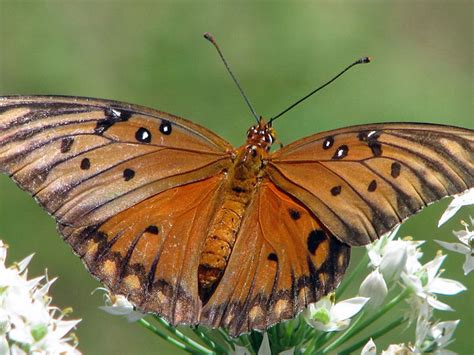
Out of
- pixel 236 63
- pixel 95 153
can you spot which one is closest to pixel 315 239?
pixel 95 153

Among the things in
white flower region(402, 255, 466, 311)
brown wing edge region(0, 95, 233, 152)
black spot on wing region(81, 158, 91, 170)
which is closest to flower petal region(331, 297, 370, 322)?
white flower region(402, 255, 466, 311)

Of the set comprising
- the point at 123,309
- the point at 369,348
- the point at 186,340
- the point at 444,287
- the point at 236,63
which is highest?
the point at 236,63

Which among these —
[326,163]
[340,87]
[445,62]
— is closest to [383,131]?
[326,163]

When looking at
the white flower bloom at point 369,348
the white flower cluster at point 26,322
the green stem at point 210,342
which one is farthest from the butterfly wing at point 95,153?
Answer: the white flower bloom at point 369,348

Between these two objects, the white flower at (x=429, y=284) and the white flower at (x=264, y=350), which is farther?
the white flower at (x=429, y=284)

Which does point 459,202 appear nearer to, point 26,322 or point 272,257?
point 272,257

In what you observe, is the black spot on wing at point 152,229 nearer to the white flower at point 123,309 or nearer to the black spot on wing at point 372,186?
the white flower at point 123,309

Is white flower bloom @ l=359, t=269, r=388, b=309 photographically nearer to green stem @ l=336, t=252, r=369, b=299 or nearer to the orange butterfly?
green stem @ l=336, t=252, r=369, b=299
